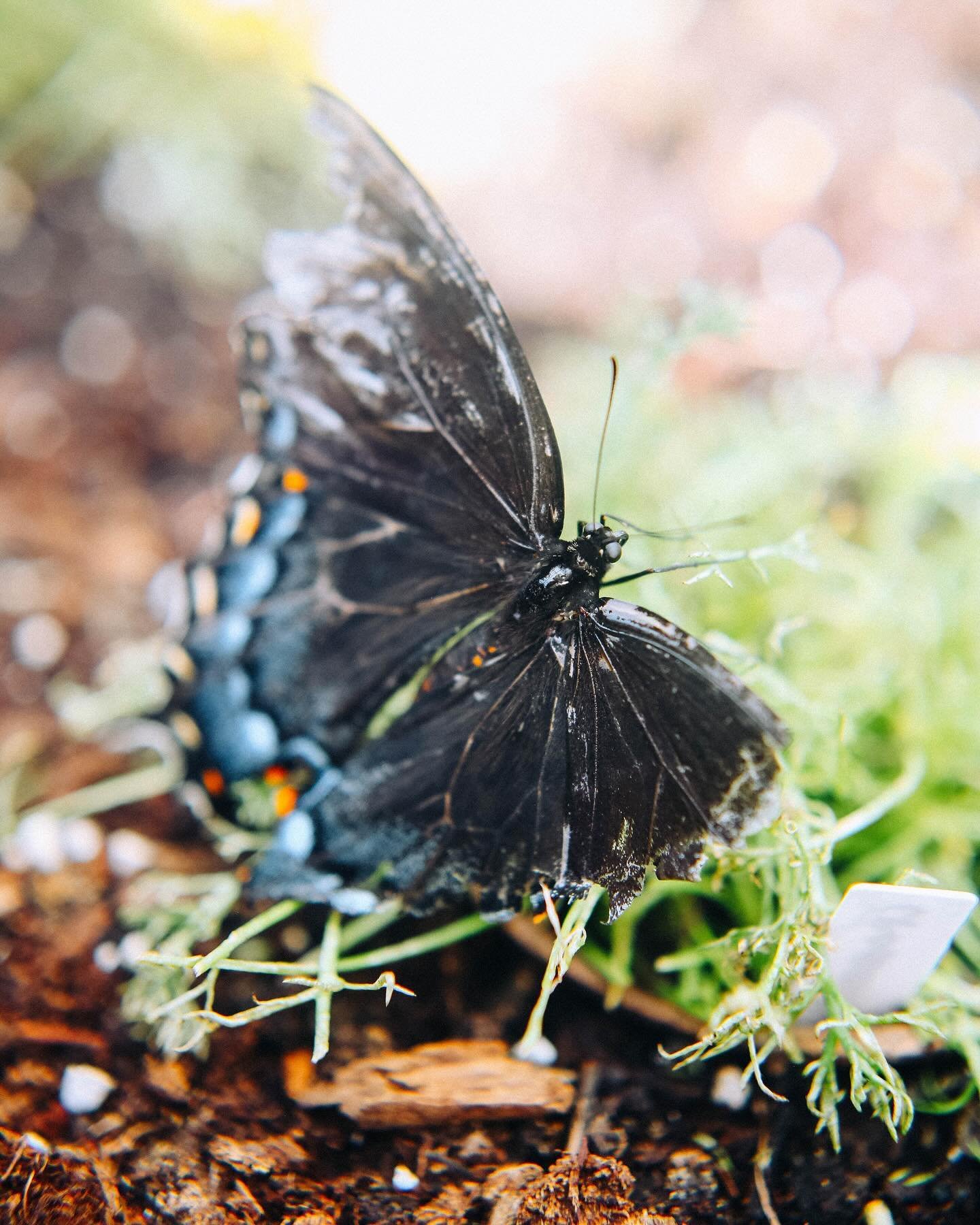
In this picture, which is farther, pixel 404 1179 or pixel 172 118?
pixel 172 118

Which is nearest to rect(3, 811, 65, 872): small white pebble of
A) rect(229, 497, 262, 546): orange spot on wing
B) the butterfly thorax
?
rect(229, 497, 262, 546): orange spot on wing

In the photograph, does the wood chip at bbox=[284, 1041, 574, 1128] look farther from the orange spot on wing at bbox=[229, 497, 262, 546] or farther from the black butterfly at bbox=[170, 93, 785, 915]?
the orange spot on wing at bbox=[229, 497, 262, 546]

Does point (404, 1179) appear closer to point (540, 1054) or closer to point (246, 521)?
point (540, 1054)

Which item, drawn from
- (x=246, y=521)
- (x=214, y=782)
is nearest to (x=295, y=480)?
(x=246, y=521)

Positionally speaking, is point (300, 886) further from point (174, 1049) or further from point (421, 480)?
point (421, 480)

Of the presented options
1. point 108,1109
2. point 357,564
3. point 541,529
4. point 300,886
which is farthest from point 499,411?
point 108,1109
